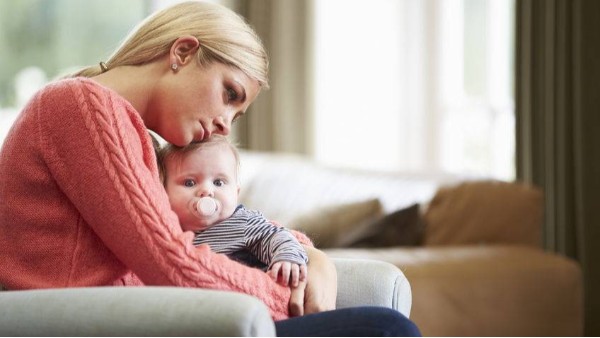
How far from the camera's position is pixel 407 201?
11.4 feet

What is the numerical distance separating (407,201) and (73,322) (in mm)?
2214

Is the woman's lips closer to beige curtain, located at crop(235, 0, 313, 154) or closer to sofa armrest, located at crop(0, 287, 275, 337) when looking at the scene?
sofa armrest, located at crop(0, 287, 275, 337)

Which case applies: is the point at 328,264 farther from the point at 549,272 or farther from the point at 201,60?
the point at 549,272

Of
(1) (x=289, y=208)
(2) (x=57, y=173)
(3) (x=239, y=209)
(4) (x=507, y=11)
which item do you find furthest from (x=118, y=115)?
(4) (x=507, y=11)

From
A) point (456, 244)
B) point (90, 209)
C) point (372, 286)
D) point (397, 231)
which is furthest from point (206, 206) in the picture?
point (456, 244)

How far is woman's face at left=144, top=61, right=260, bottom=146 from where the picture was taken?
5.35ft

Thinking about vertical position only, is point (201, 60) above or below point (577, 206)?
above

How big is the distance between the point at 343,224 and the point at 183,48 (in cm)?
190

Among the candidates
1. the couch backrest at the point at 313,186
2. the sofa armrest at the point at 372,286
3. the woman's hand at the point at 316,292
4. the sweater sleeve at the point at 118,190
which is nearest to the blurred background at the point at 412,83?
the couch backrest at the point at 313,186

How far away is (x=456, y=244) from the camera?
133 inches

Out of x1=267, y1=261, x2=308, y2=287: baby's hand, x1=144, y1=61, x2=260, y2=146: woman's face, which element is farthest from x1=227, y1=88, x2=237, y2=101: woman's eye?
x1=267, y1=261, x2=308, y2=287: baby's hand

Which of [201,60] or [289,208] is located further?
[289,208]

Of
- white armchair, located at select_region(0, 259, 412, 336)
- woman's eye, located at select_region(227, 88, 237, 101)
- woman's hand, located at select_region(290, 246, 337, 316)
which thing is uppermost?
woman's eye, located at select_region(227, 88, 237, 101)

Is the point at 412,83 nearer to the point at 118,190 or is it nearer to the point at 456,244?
the point at 456,244
